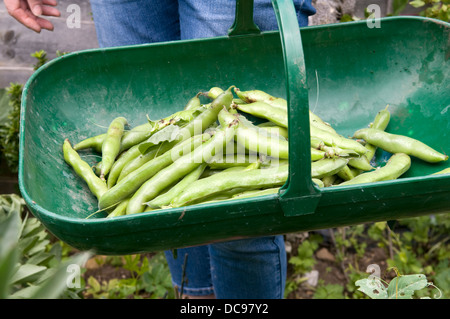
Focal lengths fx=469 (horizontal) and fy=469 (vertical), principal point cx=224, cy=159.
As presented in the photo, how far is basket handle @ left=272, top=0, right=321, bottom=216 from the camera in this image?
91 cm

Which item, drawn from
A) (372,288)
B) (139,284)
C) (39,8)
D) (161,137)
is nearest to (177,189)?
(161,137)

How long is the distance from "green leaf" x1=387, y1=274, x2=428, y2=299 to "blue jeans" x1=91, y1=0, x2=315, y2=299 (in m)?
0.82

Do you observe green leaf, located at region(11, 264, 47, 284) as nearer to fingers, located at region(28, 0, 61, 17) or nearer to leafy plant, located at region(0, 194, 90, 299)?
leafy plant, located at region(0, 194, 90, 299)

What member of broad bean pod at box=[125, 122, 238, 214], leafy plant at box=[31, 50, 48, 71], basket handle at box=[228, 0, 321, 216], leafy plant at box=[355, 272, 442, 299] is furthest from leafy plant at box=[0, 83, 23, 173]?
leafy plant at box=[355, 272, 442, 299]

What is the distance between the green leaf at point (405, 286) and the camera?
81 cm

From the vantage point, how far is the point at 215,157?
50.1 inches

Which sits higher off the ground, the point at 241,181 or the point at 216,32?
the point at 216,32

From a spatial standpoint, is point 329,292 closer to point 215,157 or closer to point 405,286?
point 215,157

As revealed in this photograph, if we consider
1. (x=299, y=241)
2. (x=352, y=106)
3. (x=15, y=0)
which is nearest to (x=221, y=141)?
(x=352, y=106)

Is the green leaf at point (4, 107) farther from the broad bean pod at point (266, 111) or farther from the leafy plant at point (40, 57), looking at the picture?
the broad bean pod at point (266, 111)

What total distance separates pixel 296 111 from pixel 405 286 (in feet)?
1.22

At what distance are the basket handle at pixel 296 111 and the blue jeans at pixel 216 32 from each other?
64cm

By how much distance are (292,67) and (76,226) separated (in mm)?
542

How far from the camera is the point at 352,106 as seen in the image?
166 centimetres
